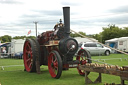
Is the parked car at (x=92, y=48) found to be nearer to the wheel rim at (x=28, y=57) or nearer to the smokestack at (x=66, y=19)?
the wheel rim at (x=28, y=57)

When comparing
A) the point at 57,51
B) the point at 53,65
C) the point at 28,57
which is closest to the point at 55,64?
the point at 53,65

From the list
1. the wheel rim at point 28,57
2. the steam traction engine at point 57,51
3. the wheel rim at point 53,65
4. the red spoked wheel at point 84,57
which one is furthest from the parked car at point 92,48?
the wheel rim at point 53,65

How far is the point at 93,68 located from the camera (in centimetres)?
686

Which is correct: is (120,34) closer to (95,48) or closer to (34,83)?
(95,48)

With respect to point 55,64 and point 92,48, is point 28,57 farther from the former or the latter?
point 92,48

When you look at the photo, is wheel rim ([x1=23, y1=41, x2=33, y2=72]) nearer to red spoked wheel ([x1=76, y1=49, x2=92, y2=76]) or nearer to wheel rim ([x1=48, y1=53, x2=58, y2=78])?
wheel rim ([x1=48, y1=53, x2=58, y2=78])

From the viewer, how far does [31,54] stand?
1059cm

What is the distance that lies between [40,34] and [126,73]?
6.34 metres

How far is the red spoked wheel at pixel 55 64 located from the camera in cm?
799

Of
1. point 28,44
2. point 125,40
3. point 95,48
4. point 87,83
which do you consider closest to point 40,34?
point 28,44

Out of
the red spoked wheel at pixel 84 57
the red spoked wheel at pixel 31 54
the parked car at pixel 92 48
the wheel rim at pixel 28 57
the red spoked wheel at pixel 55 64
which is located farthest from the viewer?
the parked car at pixel 92 48

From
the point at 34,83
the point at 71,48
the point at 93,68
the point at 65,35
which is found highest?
the point at 65,35

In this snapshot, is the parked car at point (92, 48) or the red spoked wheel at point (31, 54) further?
the parked car at point (92, 48)

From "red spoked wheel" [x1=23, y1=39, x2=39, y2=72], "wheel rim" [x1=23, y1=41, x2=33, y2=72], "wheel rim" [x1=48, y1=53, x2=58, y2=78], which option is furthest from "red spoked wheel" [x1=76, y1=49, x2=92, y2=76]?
"wheel rim" [x1=23, y1=41, x2=33, y2=72]
